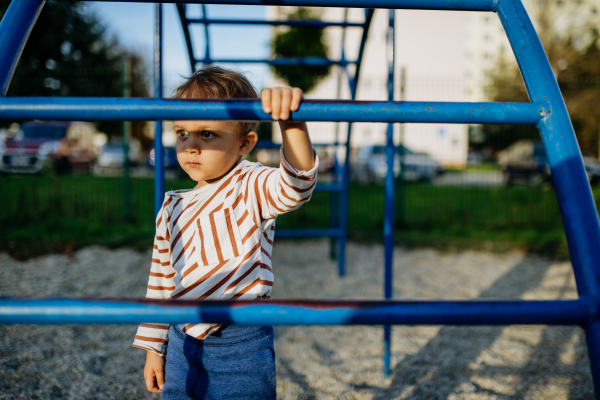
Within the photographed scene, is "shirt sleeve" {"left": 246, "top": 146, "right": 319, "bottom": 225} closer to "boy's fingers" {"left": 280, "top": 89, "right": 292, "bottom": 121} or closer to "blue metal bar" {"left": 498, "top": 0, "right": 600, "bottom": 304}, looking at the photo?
"boy's fingers" {"left": 280, "top": 89, "right": 292, "bottom": 121}

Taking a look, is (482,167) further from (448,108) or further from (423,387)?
(448,108)

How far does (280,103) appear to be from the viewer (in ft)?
2.23

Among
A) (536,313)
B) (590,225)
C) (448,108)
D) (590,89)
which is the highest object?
(590,89)

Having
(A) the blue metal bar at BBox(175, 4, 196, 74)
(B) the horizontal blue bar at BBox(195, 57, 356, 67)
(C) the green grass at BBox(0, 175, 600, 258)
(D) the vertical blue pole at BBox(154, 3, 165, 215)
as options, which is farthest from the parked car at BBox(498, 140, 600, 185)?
(D) the vertical blue pole at BBox(154, 3, 165, 215)

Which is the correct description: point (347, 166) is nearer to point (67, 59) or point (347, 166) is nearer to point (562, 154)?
point (562, 154)

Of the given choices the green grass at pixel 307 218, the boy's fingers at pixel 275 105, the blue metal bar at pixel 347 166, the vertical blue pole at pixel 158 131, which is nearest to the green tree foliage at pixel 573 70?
the green grass at pixel 307 218

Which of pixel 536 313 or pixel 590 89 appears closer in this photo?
pixel 536 313

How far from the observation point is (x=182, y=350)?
1004mm

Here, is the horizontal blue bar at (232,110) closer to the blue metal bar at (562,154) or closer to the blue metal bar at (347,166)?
the blue metal bar at (562,154)

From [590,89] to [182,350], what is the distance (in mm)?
11151

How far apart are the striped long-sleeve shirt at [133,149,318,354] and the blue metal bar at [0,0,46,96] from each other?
0.48 metres

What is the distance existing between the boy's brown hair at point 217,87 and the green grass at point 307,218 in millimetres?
3211

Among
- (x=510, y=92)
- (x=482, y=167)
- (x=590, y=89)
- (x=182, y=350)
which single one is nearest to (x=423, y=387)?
(x=182, y=350)

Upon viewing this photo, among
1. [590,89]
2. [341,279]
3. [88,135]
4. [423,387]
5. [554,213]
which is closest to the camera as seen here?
[423,387]
